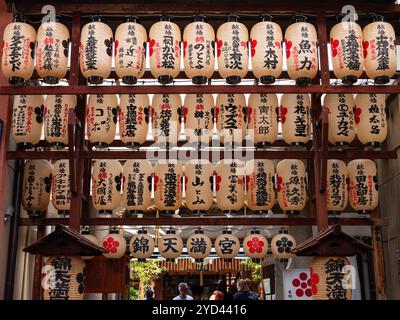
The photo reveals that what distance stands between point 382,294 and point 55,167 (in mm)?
6555

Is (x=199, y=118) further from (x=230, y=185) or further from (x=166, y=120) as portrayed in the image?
(x=230, y=185)

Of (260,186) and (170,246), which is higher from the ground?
(260,186)

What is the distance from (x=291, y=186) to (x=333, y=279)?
6.66 feet

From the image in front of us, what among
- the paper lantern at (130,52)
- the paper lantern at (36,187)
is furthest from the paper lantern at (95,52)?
the paper lantern at (36,187)

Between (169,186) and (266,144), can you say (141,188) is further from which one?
(266,144)

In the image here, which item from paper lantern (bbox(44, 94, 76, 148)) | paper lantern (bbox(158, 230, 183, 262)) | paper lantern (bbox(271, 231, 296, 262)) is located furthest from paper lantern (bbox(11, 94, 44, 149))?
paper lantern (bbox(271, 231, 296, 262))

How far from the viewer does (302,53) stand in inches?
332

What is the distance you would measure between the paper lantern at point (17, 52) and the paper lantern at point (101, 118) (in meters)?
1.23

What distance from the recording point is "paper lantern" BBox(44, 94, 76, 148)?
30.0ft

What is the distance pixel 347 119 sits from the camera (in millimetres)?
9031

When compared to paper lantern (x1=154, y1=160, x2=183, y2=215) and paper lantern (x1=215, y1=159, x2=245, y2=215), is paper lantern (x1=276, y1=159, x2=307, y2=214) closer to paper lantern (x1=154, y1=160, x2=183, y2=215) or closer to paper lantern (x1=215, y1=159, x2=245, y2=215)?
paper lantern (x1=215, y1=159, x2=245, y2=215)

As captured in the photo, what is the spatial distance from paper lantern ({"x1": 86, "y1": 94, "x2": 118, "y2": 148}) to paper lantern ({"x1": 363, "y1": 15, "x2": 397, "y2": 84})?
4433mm

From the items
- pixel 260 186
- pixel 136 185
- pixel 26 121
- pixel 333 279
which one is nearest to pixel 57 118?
pixel 26 121

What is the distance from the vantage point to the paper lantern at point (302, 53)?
8.41 m
